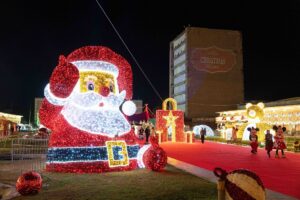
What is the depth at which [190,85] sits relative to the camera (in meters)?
81.4

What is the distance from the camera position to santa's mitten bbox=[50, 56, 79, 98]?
35.8ft

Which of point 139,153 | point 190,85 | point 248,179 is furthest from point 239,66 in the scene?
point 248,179

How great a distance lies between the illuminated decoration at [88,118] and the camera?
1107cm

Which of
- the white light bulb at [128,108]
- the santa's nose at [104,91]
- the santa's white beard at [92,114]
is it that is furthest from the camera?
the white light bulb at [128,108]

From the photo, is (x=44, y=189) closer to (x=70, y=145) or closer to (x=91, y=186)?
(x=91, y=186)

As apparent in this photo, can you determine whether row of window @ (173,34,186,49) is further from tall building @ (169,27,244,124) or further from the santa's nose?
the santa's nose

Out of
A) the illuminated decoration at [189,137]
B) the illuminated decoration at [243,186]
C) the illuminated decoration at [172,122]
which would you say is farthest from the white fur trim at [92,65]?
the illuminated decoration at [189,137]

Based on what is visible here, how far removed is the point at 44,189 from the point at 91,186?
1.10 metres

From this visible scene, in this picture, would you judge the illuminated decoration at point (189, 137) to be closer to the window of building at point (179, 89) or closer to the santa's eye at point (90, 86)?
the santa's eye at point (90, 86)

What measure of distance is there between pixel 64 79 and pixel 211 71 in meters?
73.3

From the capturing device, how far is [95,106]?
454 inches

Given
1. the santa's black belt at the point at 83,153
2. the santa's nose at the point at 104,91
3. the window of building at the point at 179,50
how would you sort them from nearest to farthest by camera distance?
1. the santa's black belt at the point at 83,153
2. the santa's nose at the point at 104,91
3. the window of building at the point at 179,50

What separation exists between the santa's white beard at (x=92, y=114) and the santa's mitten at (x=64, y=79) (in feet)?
1.81

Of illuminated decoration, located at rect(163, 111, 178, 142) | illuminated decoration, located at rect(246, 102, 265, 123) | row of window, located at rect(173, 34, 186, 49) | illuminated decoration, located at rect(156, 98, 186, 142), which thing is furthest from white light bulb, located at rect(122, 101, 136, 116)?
row of window, located at rect(173, 34, 186, 49)
